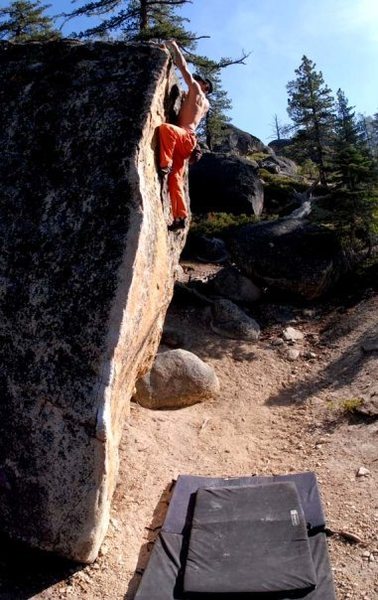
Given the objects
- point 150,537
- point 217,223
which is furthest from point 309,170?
point 150,537

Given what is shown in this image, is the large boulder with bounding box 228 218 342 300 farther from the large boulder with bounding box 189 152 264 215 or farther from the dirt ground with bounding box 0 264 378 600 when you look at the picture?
the large boulder with bounding box 189 152 264 215

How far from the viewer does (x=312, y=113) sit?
1053 inches

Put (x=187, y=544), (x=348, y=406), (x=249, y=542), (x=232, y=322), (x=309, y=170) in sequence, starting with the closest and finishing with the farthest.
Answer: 1. (x=249, y=542)
2. (x=187, y=544)
3. (x=348, y=406)
4. (x=232, y=322)
5. (x=309, y=170)

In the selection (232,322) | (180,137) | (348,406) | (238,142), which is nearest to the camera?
(180,137)

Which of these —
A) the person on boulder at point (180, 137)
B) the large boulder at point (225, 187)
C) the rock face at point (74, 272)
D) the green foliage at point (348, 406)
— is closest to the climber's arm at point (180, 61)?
the person on boulder at point (180, 137)

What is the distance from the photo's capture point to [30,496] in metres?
5.57

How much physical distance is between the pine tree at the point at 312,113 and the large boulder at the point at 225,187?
6.76m

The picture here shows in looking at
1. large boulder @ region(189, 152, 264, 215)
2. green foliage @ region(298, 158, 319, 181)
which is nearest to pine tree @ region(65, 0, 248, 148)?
large boulder @ region(189, 152, 264, 215)

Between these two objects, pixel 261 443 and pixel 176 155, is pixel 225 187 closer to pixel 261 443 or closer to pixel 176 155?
pixel 176 155

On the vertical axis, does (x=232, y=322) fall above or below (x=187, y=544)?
above

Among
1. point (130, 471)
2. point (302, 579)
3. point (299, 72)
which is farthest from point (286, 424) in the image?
point (299, 72)

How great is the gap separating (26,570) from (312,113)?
26.2 meters

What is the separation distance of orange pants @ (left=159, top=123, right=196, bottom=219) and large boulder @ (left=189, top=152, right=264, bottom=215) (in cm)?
1213

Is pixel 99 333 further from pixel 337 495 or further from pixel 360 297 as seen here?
pixel 360 297
